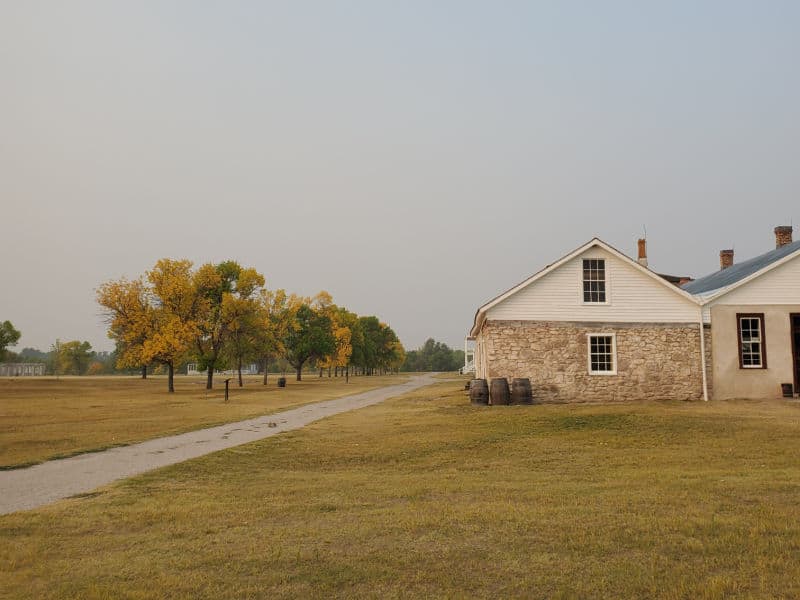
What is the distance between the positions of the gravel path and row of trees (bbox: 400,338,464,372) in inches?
6374

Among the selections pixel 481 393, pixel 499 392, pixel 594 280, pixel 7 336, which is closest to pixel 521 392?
pixel 499 392

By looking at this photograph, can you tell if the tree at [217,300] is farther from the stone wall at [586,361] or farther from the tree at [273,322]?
the stone wall at [586,361]

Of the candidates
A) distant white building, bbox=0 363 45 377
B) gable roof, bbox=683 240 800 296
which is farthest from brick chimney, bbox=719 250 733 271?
distant white building, bbox=0 363 45 377

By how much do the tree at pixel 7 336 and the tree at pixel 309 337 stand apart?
1892 inches

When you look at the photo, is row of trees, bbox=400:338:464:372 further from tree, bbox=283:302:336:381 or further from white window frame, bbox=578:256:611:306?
white window frame, bbox=578:256:611:306

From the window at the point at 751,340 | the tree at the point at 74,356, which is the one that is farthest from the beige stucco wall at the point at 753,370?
the tree at the point at 74,356

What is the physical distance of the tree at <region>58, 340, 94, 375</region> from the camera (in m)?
139

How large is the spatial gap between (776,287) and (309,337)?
2059 inches

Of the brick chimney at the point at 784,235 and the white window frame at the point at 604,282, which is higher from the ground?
the brick chimney at the point at 784,235

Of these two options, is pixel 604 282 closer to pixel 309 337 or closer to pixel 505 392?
pixel 505 392

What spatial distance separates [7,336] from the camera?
90750mm

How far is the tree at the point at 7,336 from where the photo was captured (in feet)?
293

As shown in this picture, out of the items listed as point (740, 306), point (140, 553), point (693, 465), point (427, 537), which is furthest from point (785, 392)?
point (140, 553)

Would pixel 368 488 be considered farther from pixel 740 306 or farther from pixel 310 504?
pixel 740 306
